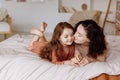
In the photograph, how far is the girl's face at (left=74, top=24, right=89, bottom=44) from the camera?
5.46ft

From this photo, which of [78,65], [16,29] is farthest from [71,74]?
[16,29]

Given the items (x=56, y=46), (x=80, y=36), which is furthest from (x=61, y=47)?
(x=80, y=36)

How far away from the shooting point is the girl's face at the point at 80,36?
1.66 meters

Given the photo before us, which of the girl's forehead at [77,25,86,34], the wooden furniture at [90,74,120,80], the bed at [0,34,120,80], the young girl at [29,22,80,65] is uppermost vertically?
the girl's forehead at [77,25,86,34]

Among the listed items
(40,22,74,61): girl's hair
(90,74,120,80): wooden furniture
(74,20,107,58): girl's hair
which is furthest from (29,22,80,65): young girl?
(90,74,120,80): wooden furniture

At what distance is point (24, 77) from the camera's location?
1563 millimetres

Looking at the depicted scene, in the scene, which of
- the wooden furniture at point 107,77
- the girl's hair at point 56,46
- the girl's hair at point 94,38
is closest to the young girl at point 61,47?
the girl's hair at point 56,46

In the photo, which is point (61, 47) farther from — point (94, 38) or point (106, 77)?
point (106, 77)

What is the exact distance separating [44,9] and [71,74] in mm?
3022

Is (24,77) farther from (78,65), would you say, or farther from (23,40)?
(23,40)

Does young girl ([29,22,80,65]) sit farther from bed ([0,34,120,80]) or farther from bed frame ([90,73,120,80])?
bed frame ([90,73,120,80])

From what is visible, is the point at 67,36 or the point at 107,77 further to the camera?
the point at 67,36

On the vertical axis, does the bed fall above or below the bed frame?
above

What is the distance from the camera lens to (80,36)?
1.67 m
